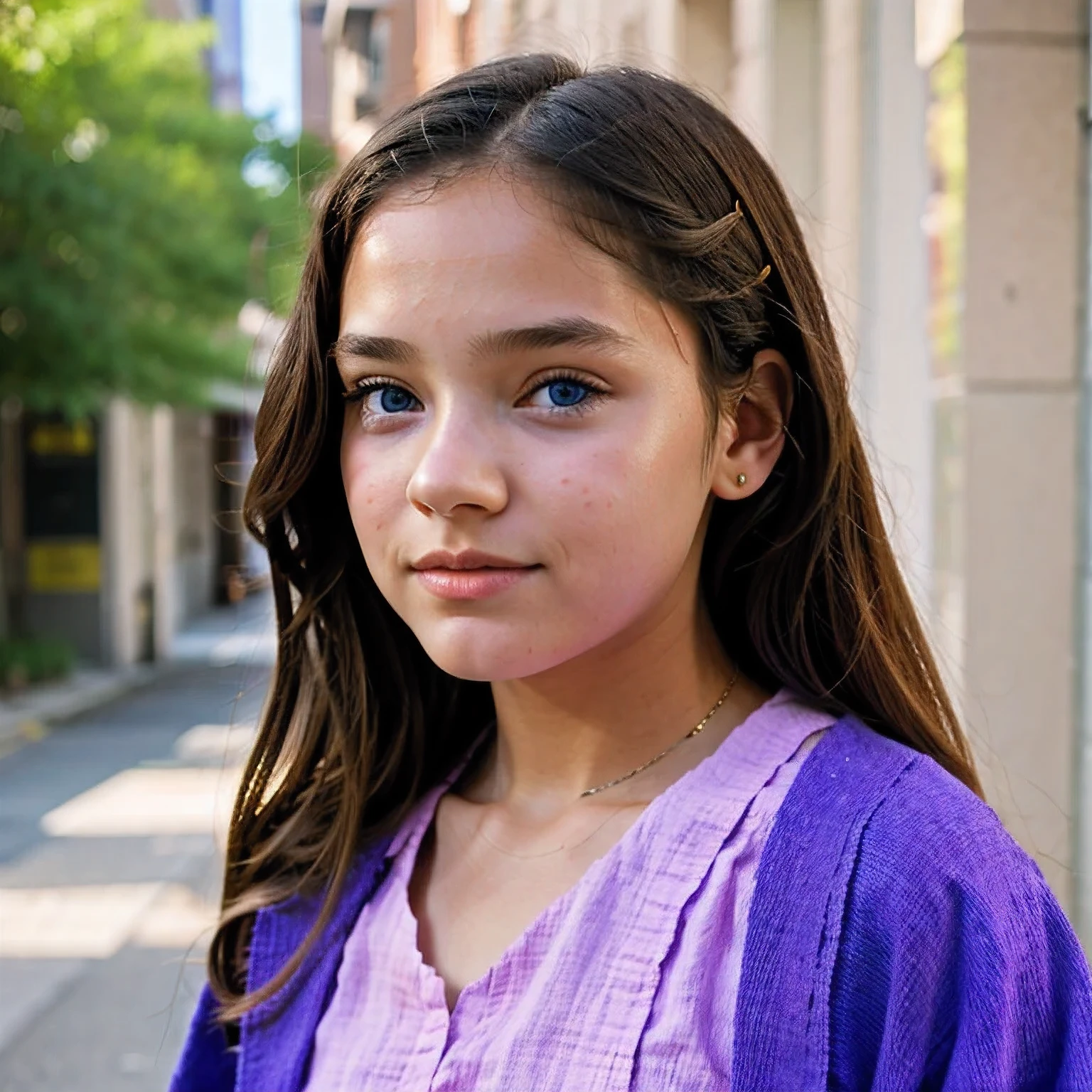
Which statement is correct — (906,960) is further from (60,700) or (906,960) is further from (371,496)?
(60,700)

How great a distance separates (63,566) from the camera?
15.7m

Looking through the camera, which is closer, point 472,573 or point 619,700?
point 472,573

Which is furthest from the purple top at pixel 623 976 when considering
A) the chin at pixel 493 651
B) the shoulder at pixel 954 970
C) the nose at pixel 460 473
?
the nose at pixel 460 473

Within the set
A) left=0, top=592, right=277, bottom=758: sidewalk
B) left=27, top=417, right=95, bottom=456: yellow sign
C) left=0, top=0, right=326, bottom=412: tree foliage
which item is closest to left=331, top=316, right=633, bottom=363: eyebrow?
left=0, top=592, right=277, bottom=758: sidewalk

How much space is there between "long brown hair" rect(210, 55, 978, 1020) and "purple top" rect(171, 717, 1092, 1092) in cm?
27

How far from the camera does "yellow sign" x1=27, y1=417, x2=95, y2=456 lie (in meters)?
15.5

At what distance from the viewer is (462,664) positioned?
138 cm

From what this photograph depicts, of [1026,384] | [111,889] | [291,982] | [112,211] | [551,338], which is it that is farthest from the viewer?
[112,211]

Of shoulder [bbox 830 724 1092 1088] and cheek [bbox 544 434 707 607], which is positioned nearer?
shoulder [bbox 830 724 1092 1088]

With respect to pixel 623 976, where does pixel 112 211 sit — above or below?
above

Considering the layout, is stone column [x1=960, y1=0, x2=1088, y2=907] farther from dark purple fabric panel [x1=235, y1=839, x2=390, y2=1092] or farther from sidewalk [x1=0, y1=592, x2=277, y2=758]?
sidewalk [x1=0, y1=592, x2=277, y2=758]

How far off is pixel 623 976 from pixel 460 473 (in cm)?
51

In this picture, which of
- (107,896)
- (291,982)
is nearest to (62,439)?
(107,896)

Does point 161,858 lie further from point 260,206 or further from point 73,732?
point 260,206
